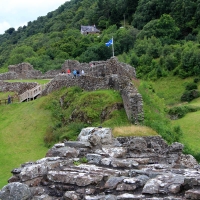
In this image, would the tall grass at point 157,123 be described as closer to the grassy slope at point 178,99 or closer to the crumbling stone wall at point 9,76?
the grassy slope at point 178,99

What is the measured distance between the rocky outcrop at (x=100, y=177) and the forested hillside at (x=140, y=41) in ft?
135

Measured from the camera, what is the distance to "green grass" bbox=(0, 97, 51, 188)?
788 inches

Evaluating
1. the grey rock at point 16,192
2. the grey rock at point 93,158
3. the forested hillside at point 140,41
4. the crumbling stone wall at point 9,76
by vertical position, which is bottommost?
the grey rock at point 16,192

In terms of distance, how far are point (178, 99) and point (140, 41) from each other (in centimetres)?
2327

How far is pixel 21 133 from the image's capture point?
23547 mm

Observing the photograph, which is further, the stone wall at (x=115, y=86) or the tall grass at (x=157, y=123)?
the stone wall at (x=115, y=86)

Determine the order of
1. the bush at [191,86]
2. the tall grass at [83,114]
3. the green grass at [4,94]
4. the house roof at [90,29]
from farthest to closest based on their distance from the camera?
the house roof at [90,29]
the bush at [191,86]
the green grass at [4,94]
the tall grass at [83,114]

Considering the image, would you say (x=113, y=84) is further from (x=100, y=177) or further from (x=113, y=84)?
(x=100, y=177)

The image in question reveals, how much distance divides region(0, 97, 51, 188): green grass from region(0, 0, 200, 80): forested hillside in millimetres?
25448

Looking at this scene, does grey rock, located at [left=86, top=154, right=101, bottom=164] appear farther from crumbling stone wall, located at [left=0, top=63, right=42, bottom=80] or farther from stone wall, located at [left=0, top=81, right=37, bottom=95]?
crumbling stone wall, located at [left=0, top=63, right=42, bottom=80]

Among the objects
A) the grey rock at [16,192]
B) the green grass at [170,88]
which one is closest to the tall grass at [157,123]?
the grey rock at [16,192]

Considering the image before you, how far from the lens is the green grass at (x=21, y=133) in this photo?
788 inches

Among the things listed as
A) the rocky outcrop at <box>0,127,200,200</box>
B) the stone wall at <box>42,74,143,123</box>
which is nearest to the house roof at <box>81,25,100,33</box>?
the stone wall at <box>42,74,143,123</box>

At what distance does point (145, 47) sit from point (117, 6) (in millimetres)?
42820
